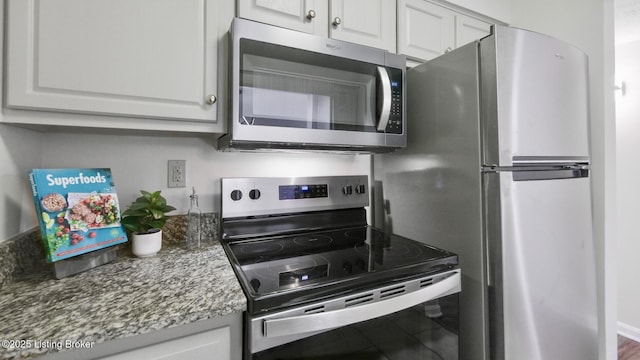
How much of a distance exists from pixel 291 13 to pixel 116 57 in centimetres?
66

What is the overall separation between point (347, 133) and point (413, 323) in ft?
2.52

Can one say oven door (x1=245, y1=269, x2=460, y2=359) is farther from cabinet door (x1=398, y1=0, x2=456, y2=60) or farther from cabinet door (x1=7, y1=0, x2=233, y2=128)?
cabinet door (x1=398, y1=0, x2=456, y2=60)

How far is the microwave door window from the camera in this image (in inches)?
40.3

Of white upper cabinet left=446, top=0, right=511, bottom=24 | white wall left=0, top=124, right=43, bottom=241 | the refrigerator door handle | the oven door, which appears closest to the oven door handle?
the oven door

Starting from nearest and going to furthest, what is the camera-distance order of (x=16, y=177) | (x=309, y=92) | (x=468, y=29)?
(x=16, y=177)
(x=309, y=92)
(x=468, y=29)

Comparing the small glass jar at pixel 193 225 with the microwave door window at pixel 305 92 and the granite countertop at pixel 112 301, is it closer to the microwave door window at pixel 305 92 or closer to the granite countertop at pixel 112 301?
the granite countertop at pixel 112 301

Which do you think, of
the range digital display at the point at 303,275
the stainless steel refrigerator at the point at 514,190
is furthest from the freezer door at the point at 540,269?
the range digital display at the point at 303,275

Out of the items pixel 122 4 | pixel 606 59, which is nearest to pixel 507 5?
pixel 606 59

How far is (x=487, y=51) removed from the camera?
108cm

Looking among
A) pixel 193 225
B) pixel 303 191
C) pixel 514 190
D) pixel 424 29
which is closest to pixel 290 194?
pixel 303 191

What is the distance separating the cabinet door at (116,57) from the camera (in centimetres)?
80

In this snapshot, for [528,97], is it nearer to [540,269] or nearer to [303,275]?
[540,269]

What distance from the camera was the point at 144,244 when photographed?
102 centimetres

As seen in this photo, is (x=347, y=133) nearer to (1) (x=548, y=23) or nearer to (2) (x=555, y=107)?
(2) (x=555, y=107)
